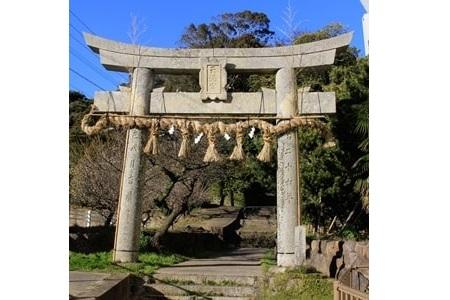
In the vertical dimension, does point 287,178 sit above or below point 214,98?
below

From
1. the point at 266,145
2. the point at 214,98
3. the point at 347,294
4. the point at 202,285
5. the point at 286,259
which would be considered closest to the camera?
the point at 347,294

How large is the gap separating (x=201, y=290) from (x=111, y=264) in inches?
35.8

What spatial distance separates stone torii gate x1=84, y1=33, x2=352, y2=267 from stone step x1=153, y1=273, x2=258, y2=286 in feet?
1.27

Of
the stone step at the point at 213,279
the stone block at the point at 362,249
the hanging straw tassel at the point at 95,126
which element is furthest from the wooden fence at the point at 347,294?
the hanging straw tassel at the point at 95,126

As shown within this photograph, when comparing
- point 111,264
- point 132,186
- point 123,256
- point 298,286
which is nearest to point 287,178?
point 298,286

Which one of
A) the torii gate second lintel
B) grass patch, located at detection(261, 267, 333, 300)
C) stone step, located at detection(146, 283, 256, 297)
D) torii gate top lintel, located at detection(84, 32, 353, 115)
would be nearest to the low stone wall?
grass patch, located at detection(261, 267, 333, 300)

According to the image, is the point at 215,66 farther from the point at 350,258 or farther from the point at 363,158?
the point at 363,158

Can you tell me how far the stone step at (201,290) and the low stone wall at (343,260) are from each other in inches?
27.0

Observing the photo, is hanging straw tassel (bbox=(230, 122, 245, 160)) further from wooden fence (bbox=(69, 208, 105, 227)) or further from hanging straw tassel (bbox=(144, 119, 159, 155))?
wooden fence (bbox=(69, 208, 105, 227))

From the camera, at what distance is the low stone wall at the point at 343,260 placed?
341 cm

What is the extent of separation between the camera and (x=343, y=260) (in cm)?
410

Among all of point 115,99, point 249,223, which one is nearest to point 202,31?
point 249,223

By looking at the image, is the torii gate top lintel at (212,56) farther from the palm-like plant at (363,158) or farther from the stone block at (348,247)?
the stone block at (348,247)

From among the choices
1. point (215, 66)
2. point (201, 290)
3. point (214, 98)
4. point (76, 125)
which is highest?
point (215, 66)
